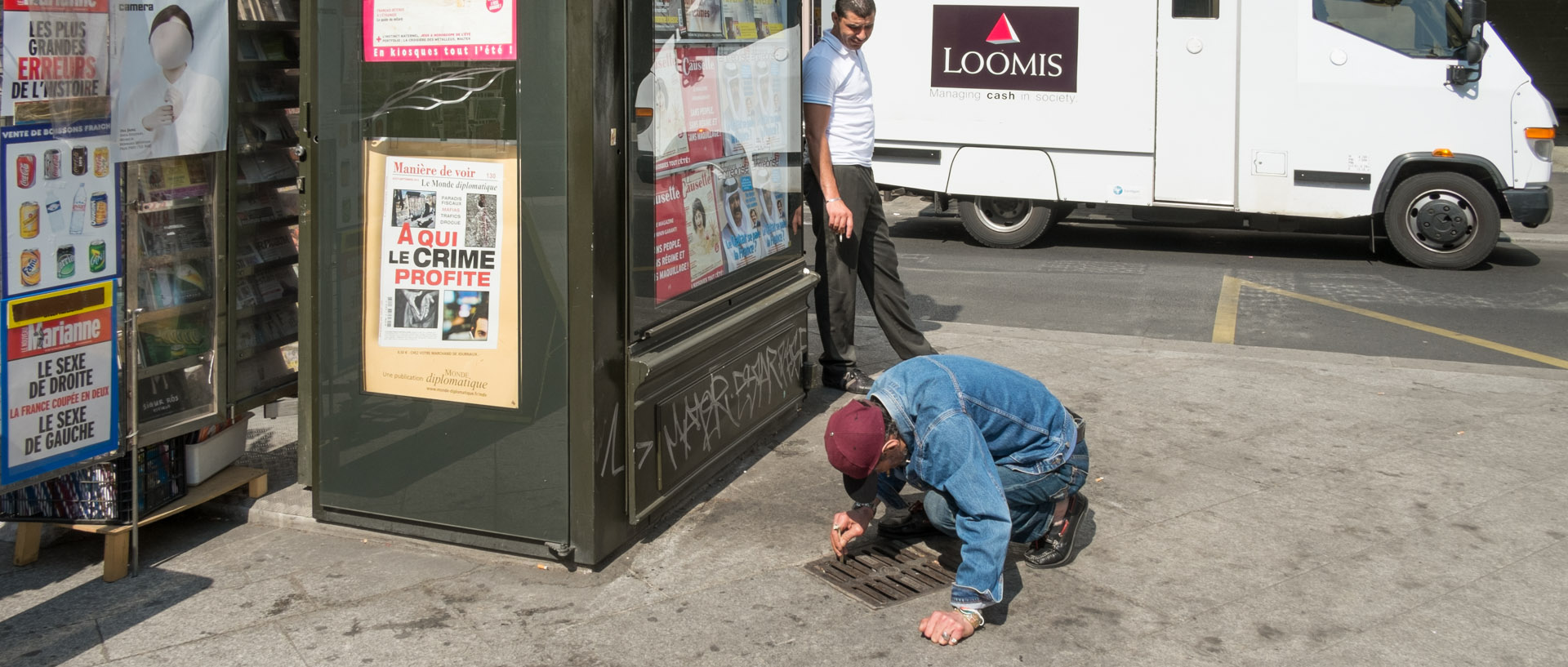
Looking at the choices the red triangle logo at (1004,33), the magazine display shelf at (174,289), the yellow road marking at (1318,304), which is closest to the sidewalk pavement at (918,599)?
the magazine display shelf at (174,289)

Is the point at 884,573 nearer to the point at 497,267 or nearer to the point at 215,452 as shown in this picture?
the point at 497,267

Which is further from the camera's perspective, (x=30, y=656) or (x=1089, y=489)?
(x=1089, y=489)

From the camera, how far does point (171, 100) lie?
4227mm

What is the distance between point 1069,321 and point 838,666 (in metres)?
5.46

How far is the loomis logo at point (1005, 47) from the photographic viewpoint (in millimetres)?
11141

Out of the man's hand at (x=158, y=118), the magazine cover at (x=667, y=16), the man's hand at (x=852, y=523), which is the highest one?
the magazine cover at (x=667, y=16)

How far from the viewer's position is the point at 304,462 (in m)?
4.64

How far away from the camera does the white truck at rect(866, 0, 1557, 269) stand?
10.5 m

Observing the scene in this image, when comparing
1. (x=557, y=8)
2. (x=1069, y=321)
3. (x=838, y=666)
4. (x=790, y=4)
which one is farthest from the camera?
(x=1069, y=321)

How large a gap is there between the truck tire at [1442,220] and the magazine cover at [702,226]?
7.89m

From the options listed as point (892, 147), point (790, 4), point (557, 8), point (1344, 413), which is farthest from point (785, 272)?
point (892, 147)

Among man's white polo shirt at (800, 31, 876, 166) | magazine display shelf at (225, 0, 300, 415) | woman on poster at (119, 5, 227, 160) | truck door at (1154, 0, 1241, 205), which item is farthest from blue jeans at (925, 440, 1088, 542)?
truck door at (1154, 0, 1241, 205)

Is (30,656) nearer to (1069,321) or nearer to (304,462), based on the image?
(304,462)

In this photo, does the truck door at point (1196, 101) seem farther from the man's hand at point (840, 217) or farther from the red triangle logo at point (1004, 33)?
the man's hand at point (840, 217)
